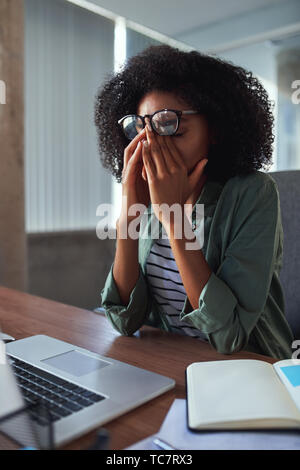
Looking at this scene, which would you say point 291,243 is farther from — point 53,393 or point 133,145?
point 53,393

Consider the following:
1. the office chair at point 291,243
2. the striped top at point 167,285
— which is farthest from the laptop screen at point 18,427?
the office chair at point 291,243

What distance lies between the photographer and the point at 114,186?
3367mm

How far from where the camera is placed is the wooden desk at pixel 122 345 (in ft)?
1.59

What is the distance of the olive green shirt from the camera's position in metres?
0.75

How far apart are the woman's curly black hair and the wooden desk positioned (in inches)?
17.3

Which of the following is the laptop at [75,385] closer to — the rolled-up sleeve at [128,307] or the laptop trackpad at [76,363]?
the laptop trackpad at [76,363]

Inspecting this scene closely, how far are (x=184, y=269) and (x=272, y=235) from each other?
193 mm

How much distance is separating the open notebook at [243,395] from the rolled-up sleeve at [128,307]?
0.25 meters

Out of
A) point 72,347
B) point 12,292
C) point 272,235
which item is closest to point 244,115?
point 272,235

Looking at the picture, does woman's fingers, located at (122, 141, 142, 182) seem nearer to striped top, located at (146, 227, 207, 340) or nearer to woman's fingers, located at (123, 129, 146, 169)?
woman's fingers, located at (123, 129, 146, 169)

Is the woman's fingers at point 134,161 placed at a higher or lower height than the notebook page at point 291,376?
higher

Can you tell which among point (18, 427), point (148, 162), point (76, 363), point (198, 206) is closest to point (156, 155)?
point (148, 162)

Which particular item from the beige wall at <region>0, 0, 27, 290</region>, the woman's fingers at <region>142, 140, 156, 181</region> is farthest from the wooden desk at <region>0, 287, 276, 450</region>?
the beige wall at <region>0, 0, 27, 290</region>
